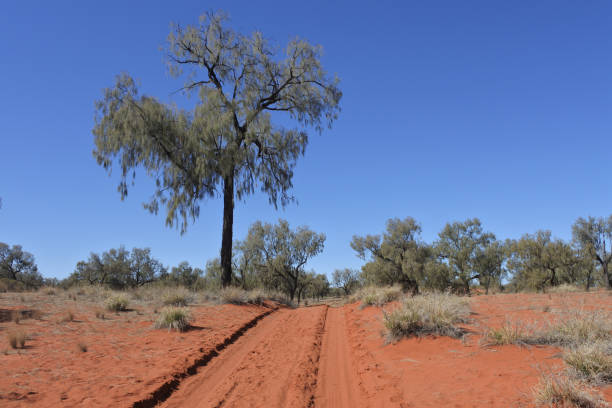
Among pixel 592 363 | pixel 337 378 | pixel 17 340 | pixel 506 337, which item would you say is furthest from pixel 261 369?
pixel 17 340

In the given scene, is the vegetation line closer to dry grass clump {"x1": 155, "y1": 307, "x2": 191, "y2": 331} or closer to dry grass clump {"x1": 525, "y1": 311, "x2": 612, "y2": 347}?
dry grass clump {"x1": 155, "y1": 307, "x2": 191, "y2": 331}

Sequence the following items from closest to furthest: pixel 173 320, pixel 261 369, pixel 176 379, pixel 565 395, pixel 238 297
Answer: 1. pixel 565 395
2. pixel 176 379
3. pixel 261 369
4. pixel 173 320
5. pixel 238 297

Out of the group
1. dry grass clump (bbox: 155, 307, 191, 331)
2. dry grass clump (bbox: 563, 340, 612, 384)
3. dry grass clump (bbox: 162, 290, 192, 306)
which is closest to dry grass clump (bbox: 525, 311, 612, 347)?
dry grass clump (bbox: 563, 340, 612, 384)

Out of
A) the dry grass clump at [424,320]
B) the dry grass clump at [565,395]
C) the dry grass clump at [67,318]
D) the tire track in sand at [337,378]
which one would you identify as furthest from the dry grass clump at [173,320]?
the dry grass clump at [565,395]

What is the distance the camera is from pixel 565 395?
11.4 ft

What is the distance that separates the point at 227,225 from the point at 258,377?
1380 cm

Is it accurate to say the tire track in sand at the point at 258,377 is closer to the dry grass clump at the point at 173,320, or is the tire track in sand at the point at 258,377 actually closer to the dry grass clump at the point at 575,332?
the dry grass clump at the point at 173,320

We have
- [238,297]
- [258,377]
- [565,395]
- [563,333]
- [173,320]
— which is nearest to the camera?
[565,395]

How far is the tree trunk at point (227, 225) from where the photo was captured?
61.5 feet

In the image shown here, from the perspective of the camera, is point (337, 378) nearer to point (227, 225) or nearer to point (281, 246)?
point (227, 225)

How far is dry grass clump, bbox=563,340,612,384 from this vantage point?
12.6ft

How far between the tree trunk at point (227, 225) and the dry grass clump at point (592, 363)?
54.3ft

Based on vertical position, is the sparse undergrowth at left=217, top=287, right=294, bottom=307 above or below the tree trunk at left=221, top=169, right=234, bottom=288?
below

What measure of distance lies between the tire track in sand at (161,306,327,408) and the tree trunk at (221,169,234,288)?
9.95 metres
